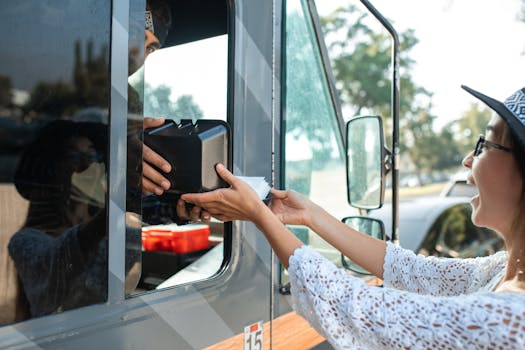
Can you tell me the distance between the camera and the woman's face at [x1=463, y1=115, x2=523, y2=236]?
4.25 feet

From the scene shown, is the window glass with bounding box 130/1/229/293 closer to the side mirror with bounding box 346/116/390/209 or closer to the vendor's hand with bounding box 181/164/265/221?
the vendor's hand with bounding box 181/164/265/221

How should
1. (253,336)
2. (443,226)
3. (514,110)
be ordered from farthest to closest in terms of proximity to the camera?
1. (443,226)
2. (253,336)
3. (514,110)

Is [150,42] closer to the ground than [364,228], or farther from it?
farther from it

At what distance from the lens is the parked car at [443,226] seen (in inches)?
202

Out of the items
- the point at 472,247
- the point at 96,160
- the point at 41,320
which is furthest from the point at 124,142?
the point at 472,247

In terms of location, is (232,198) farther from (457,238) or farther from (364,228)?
(457,238)

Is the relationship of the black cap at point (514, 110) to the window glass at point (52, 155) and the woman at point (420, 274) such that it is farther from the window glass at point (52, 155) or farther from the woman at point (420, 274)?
the window glass at point (52, 155)

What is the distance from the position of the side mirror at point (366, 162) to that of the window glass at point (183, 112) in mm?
670

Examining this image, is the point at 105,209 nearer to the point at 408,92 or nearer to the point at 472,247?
the point at 472,247

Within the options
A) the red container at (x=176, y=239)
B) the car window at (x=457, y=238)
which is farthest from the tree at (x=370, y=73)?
the red container at (x=176, y=239)

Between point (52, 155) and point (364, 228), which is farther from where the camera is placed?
point (364, 228)

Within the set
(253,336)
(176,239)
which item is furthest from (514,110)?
(176,239)

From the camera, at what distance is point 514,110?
4.03ft

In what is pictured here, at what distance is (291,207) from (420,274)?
484 millimetres
